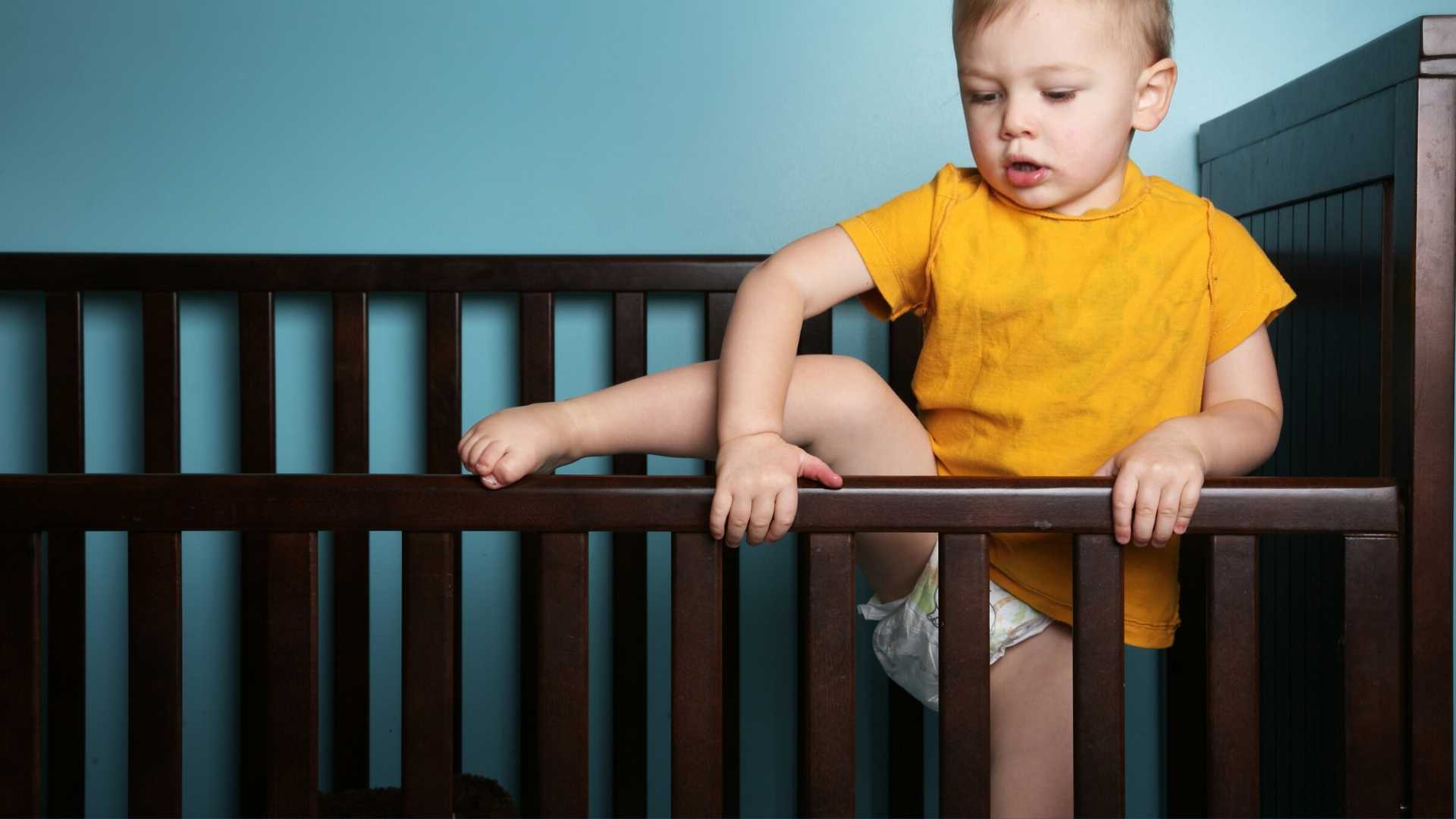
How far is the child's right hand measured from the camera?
758 mm

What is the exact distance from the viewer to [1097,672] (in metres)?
0.78

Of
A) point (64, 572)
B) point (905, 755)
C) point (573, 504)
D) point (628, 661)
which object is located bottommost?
point (905, 755)

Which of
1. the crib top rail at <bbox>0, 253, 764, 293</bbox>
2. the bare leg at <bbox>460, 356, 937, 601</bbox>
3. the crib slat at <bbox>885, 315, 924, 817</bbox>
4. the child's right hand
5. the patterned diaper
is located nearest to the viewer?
the child's right hand

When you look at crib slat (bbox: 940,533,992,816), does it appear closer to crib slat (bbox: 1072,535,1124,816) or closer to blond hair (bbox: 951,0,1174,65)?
crib slat (bbox: 1072,535,1124,816)

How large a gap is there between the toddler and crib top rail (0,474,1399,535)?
10cm

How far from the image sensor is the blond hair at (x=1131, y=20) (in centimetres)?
88

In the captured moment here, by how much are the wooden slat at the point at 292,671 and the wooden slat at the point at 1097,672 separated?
406mm

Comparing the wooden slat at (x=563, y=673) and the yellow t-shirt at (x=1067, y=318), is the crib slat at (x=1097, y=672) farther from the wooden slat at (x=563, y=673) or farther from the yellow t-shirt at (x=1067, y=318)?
the wooden slat at (x=563, y=673)

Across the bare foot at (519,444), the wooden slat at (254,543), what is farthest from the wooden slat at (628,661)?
the bare foot at (519,444)

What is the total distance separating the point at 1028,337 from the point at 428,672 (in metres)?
0.48

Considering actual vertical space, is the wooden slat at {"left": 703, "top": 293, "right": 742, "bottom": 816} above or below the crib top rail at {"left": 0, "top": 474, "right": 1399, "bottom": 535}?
below

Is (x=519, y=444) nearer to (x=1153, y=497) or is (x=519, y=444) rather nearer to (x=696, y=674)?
(x=696, y=674)

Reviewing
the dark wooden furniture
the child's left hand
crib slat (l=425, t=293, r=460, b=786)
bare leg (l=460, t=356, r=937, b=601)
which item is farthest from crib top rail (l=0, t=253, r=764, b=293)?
the child's left hand

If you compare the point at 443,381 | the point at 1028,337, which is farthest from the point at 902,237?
the point at 443,381
